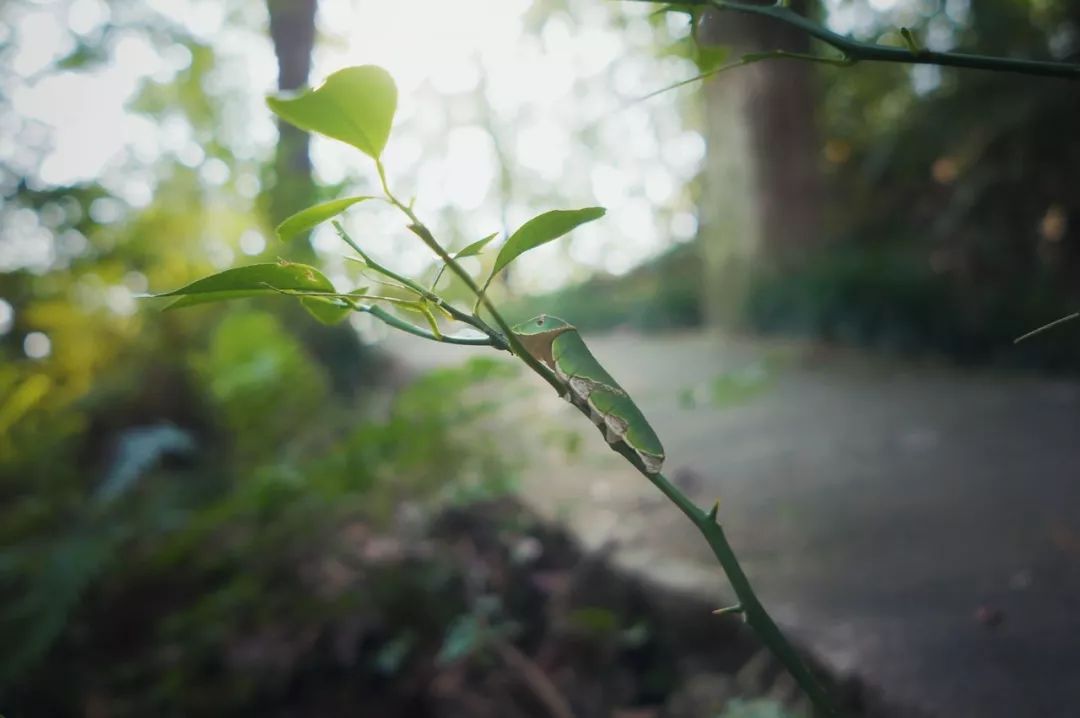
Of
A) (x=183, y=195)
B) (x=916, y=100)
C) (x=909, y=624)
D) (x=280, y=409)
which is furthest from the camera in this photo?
(x=916, y=100)

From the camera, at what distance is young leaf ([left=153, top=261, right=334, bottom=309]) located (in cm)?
43

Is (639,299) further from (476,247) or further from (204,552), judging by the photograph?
(476,247)

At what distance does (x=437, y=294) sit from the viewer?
487 mm

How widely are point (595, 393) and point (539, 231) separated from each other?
4.7 inches

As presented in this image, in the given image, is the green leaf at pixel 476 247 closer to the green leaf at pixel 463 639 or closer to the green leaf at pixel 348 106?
the green leaf at pixel 348 106

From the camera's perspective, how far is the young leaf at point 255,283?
43 centimetres

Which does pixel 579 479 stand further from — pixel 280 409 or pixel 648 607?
pixel 280 409

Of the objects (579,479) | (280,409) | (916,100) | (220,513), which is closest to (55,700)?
(220,513)

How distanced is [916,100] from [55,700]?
5.58 metres

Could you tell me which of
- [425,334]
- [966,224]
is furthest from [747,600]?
[966,224]

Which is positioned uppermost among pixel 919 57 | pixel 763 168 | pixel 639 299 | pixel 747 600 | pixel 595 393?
pixel 639 299

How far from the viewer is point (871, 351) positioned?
13.6 ft

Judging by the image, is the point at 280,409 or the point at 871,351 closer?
Answer: the point at 280,409

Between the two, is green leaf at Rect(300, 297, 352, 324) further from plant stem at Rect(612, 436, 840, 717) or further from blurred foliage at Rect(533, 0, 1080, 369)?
blurred foliage at Rect(533, 0, 1080, 369)
